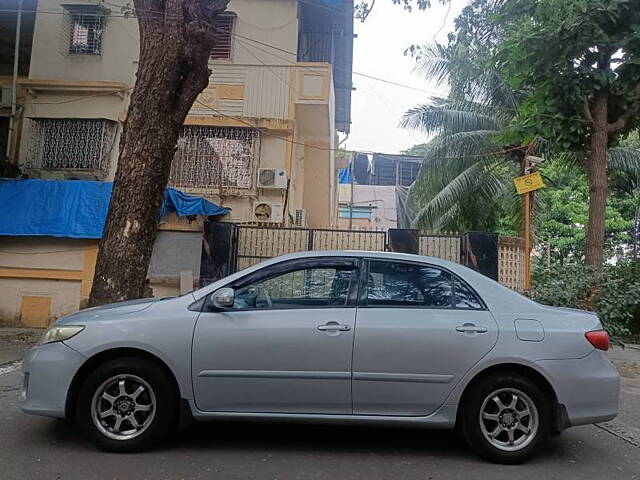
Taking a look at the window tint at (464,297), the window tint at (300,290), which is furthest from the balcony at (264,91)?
the window tint at (464,297)

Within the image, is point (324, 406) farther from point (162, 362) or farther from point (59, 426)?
point (59, 426)

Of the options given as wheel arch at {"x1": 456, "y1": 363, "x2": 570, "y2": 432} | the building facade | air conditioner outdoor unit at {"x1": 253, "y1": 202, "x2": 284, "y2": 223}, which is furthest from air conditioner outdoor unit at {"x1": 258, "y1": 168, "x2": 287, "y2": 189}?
wheel arch at {"x1": 456, "y1": 363, "x2": 570, "y2": 432}

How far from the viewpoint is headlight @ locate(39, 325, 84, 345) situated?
4.13 meters

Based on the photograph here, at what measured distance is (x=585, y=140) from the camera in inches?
386

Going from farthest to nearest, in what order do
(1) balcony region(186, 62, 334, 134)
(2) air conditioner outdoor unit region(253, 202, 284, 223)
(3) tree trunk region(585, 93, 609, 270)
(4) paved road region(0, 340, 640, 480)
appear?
(1) balcony region(186, 62, 334, 134) → (2) air conditioner outdoor unit region(253, 202, 284, 223) → (3) tree trunk region(585, 93, 609, 270) → (4) paved road region(0, 340, 640, 480)

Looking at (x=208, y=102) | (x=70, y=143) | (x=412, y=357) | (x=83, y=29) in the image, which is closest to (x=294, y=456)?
(x=412, y=357)

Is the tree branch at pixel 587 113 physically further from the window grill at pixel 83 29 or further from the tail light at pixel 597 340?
the window grill at pixel 83 29

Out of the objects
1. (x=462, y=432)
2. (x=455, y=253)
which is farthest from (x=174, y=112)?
(x=455, y=253)

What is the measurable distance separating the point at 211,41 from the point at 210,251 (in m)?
4.57

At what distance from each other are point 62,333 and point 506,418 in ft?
10.8

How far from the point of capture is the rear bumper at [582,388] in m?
4.07

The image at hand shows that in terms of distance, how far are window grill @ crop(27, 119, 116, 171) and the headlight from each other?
861 cm

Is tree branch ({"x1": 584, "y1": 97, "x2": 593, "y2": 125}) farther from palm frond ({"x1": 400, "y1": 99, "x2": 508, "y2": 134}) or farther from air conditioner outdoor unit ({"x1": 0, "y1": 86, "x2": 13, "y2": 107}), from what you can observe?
air conditioner outdoor unit ({"x1": 0, "y1": 86, "x2": 13, "y2": 107})

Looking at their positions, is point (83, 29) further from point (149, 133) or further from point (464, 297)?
point (464, 297)
